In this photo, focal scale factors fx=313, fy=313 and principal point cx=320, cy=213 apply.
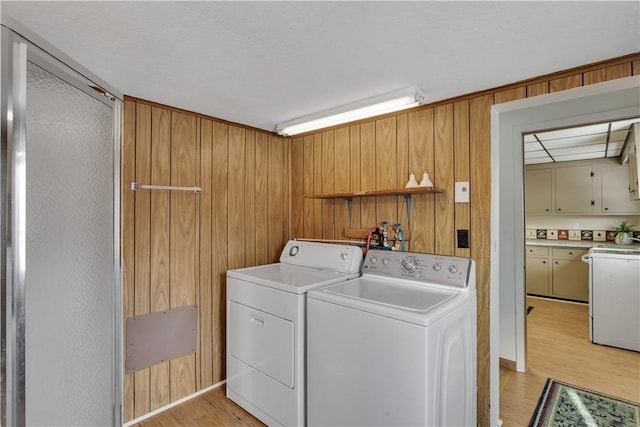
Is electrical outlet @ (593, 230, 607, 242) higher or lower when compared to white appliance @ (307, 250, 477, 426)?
higher

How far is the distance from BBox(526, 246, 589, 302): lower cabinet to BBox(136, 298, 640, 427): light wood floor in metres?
0.95

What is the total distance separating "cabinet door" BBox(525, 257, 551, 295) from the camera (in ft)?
16.3

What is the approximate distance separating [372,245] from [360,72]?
1.24 metres

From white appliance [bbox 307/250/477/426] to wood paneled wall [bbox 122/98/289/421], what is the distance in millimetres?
1049

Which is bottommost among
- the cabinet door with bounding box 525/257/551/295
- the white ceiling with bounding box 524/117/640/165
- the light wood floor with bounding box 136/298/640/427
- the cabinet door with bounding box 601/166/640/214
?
the light wood floor with bounding box 136/298/640/427

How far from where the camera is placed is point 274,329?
6.43 feet

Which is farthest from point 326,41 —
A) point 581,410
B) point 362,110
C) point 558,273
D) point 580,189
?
point 558,273

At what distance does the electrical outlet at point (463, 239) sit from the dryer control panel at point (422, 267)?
7.7 inches

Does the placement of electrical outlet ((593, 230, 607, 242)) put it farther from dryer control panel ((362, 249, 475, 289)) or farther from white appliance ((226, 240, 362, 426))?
white appliance ((226, 240, 362, 426))

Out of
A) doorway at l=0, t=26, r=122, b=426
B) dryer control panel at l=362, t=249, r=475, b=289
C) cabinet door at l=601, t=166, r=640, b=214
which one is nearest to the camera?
doorway at l=0, t=26, r=122, b=426

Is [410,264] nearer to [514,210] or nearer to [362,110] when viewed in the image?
[362,110]

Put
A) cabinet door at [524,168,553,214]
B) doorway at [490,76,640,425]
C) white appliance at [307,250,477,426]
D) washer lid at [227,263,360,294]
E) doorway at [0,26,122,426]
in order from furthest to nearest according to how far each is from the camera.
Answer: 1. cabinet door at [524,168,553,214]
2. doorway at [490,76,640,425]
3. washer lid at [227,263,360,294]
4. white appliance at [307,250,477,426]
5. doorway at [0,26,122,426]

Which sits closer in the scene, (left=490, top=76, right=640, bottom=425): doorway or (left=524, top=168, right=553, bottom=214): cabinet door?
(left=490, top=76, right=640, bottom=425): doorway

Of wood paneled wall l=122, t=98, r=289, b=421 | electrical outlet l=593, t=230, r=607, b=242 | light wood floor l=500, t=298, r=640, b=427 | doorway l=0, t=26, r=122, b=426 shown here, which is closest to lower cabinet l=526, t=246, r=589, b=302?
electrical outlet l=593, t=230, r=607, b=242
